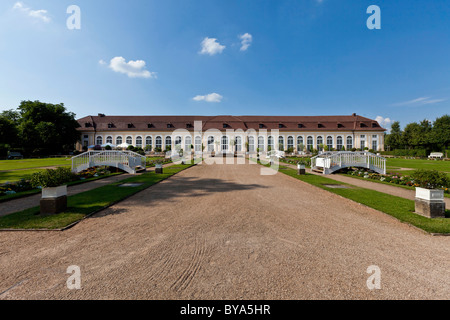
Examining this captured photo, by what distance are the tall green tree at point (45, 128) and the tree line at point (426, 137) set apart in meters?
81.2

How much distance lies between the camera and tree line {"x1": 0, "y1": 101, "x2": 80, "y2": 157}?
113 feet

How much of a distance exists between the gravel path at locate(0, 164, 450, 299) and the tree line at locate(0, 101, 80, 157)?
42.6m

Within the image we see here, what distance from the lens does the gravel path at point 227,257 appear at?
261 centimetres

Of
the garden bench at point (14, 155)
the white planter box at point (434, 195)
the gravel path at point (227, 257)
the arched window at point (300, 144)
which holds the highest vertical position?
the arched window at point (300, 144)

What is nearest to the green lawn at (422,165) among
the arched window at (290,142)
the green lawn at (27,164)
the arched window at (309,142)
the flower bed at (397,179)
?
the flower bed at (397,179)

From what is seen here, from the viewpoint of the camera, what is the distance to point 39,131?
37.9 meters

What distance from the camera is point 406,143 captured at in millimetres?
59688

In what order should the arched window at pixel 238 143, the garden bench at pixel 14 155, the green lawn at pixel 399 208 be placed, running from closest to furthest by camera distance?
the green lawn at pixel 399 208, the garden bench at pixel 14 155, the arched window at pixel 238 143

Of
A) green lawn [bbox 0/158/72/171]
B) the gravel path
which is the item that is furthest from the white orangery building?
the gravel path

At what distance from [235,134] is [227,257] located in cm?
4994

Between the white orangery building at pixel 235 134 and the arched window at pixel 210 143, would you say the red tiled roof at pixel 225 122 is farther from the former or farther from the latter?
the arched window at pixel 210 143

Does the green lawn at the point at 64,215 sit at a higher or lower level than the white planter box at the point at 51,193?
lower

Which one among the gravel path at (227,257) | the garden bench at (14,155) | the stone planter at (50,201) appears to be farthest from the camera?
the garden bench at (14,155)

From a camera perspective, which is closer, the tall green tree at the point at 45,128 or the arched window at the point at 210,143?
the tall green tree at the point at 45,128
